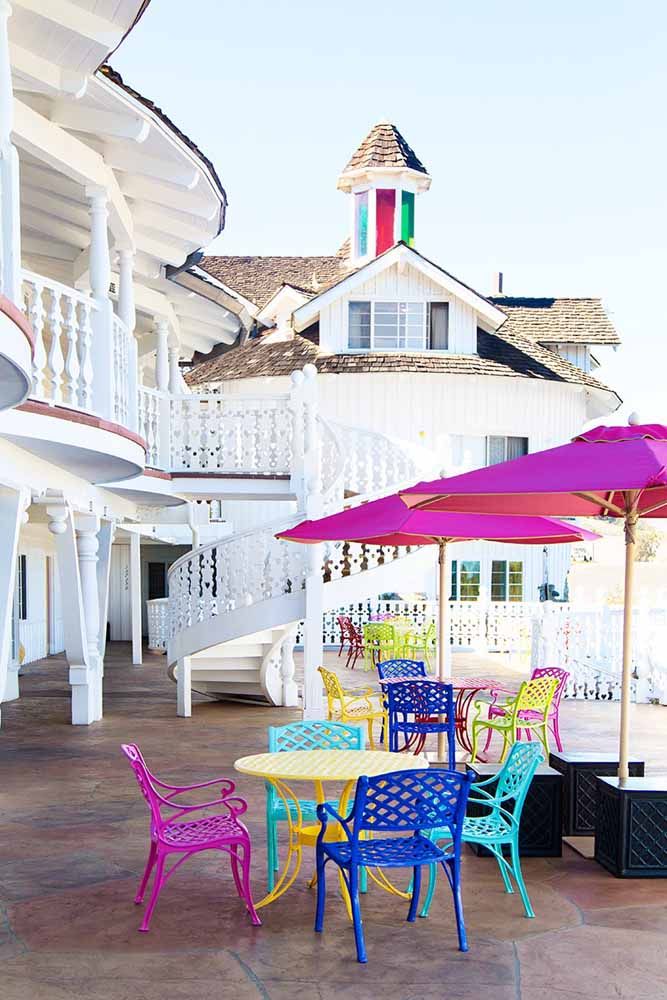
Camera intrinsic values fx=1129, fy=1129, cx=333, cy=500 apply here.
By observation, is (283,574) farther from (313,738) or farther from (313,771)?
(313,771)

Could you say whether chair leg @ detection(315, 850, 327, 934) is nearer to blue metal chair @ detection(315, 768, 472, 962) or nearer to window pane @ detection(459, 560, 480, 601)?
blue metal chair @ detection(315, 768, 472, 962)

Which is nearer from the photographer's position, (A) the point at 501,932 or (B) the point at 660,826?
(A) the point at 501,932

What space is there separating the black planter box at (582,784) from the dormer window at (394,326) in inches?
788

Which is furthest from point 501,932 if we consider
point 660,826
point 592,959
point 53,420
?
point 53,420

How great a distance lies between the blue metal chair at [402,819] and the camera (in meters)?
6.27

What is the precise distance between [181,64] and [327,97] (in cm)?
746

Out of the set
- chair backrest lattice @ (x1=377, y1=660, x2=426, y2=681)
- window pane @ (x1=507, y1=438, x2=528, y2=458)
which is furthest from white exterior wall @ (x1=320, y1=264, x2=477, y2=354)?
chair backrest lattice @ (x1=377, y1=660, x2=426, y2=681)

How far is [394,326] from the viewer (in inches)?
1103

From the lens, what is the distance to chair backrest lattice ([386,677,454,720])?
36.4ft

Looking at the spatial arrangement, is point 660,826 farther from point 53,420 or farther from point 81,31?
point 81,31

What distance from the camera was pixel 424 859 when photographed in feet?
21.1

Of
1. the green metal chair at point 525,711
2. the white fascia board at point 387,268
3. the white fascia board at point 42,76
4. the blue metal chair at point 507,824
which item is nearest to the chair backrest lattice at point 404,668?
the green metal chair at point 525,711

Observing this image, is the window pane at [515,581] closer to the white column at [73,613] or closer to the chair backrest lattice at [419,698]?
the white column at [73,613]

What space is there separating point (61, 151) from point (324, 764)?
6479 mm
